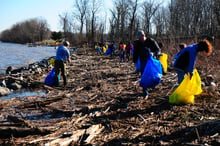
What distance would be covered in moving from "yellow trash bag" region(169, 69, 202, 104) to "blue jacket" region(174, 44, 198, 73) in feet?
0.88

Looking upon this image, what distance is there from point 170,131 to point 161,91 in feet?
11.6

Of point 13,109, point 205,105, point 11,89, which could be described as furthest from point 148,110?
point 11,89

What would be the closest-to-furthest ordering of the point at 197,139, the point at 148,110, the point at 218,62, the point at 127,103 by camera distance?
the point at 197,139
the point at 148,110
the point at 127,103
the point at 218,62

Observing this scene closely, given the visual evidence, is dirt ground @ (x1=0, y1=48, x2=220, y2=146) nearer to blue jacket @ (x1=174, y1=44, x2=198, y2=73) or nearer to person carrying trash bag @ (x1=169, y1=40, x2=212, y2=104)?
person carrying trash bag @ (x1=169, y1=40, x2=212, y2=104)

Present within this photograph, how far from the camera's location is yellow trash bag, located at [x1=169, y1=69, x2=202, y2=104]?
18.3ft

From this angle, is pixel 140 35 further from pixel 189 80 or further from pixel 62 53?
pixel 62 53

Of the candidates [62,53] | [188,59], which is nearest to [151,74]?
[188,59]

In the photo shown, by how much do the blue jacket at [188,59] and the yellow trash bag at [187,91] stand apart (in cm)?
27

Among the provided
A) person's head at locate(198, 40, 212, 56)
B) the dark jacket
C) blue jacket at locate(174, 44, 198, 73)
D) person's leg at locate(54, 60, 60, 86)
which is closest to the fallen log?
blue jacket at locate(174, 44, 198, 73)

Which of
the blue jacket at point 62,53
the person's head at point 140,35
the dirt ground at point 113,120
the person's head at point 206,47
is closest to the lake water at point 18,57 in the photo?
the blue jacket at point 62,53

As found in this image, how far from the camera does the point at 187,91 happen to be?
556 centimetres

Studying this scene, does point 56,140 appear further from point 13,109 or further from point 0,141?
point 13,109

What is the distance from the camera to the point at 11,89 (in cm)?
987

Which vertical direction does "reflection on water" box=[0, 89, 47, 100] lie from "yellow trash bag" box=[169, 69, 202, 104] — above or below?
below
